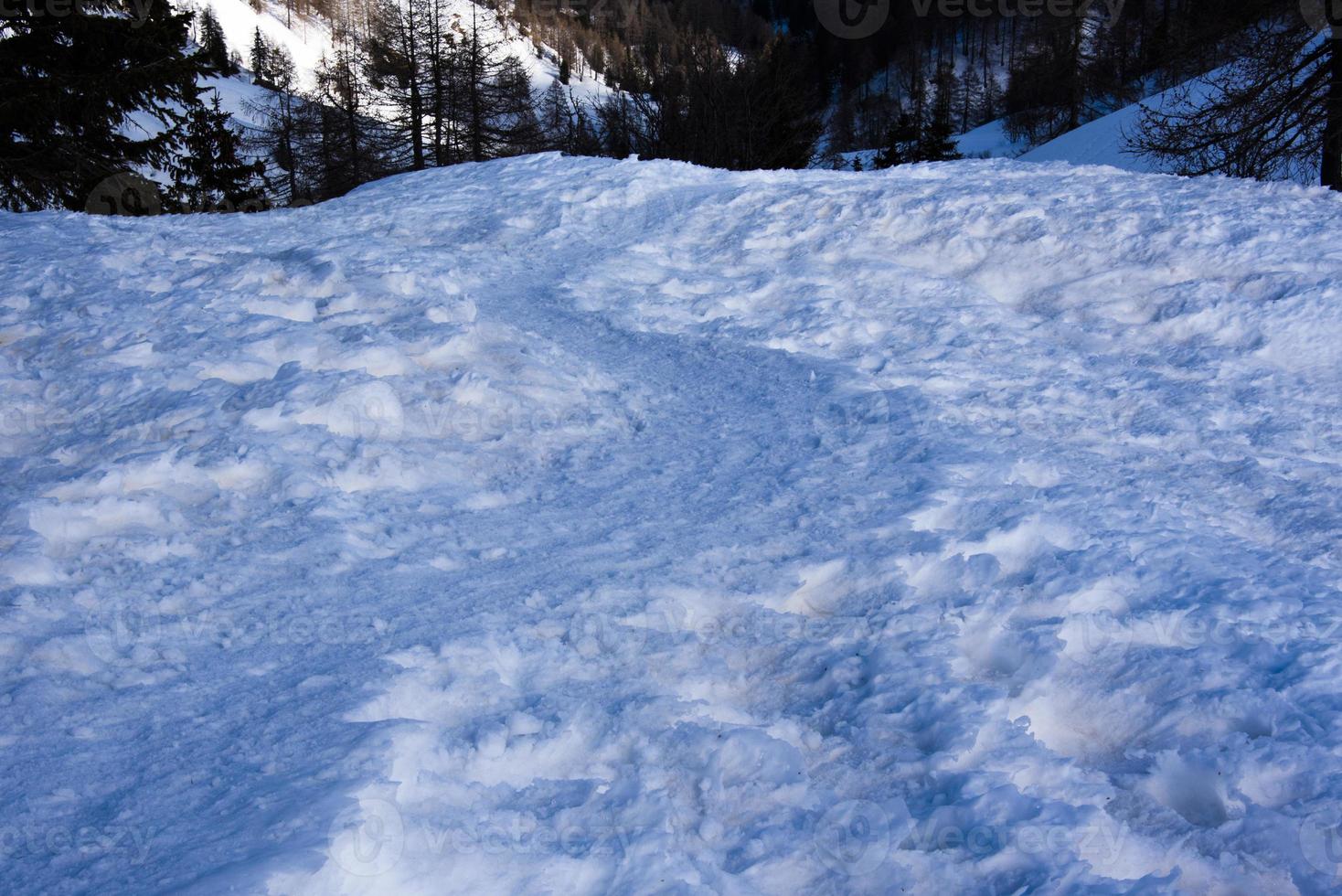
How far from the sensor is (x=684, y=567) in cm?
372

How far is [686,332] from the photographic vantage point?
630cm

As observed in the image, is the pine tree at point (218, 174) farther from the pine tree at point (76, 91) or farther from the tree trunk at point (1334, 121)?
the tree trunk at point (1334, 121)

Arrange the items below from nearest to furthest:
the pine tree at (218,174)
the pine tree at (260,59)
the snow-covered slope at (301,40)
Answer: the pine tree at (218,174), the pine tree at (260,59), the snow-covered slope at (301,40)

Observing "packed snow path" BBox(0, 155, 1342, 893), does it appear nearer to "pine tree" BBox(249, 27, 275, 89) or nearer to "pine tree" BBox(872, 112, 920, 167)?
"pine tree" BBox(872, 112, 920, 167)

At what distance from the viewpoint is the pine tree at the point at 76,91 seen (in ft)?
43.2

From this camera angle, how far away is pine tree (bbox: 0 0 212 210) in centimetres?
1318

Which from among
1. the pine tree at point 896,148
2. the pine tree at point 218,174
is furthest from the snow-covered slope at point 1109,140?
the pine tree at point 218,174

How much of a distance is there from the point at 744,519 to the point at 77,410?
383 cm

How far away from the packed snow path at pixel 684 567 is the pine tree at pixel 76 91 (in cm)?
801

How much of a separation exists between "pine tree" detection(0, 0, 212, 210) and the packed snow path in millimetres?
8014

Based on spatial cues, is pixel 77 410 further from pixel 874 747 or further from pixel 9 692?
pixel 874 747

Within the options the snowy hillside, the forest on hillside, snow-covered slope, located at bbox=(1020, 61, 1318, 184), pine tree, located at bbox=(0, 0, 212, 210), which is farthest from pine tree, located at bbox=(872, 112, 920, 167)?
pine tree, located at bbox=(0, 0, 212, 210)

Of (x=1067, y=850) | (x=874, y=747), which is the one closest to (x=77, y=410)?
(x=874, y=747)

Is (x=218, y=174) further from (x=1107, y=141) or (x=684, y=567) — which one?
(x=1107, y=141)
